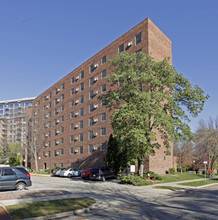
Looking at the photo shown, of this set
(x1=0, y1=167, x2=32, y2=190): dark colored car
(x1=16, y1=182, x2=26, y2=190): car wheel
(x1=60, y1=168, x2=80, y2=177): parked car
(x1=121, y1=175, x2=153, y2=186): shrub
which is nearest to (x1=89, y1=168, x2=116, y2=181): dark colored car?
(x1=121, y1=175, x2=153, y2=186): shrub

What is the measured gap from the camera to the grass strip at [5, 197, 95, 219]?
9.71 meters

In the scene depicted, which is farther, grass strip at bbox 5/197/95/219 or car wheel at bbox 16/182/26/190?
car wheel at bbox 16/182/26/190

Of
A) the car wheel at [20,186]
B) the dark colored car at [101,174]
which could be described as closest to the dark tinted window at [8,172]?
the car wheel at [20,186]

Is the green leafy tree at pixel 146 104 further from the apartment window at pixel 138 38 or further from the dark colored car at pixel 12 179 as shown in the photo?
the apartment window at pixel 138 38

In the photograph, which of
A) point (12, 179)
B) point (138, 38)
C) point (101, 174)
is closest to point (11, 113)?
point (138, 38)

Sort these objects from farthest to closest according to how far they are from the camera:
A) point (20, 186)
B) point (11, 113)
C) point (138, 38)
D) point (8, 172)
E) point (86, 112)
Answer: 1. point (11, 113)
2. point (86, 112)
3. point (138, 38)
4. point (20, 186)
5. point (8, 172)

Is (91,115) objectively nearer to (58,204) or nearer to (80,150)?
(80,150)

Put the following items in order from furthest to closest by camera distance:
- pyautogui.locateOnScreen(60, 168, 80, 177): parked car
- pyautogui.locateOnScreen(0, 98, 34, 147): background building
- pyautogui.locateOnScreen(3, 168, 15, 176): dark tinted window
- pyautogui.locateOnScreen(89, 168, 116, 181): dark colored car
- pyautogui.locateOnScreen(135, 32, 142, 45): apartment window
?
pyautogui.locateOnScreen(0, 98, 34, 147): background building
pyautogui.locateOnScreen(60, 168, 80, 177): parked car
pyautogui.locateOnScreen(135, 32, 142, 45): apartment window
pyautogui.locateOnScreen(89, 168, 116, 181): dark colored car
pyautogui.locateOnScreen(3, 168, 15, 176): dark tinted window

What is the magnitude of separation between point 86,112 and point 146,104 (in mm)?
27195

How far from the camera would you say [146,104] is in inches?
882

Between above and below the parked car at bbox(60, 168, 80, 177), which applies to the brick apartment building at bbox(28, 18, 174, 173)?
above

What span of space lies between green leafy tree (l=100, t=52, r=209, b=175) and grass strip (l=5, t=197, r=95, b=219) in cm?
1070

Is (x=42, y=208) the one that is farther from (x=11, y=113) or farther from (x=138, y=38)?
(x=11, y=113)

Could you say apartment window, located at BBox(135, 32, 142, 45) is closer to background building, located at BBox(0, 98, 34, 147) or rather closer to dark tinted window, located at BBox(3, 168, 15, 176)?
dark tinted window, located at BBox(3, 168, 15, 176)
